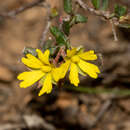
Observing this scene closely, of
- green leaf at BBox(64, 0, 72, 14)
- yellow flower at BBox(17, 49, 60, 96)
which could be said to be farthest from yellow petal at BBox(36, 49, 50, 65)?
green leaf at BBox(64, 0, 72, 14)

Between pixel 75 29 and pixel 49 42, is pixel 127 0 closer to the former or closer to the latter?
pixel 75 29

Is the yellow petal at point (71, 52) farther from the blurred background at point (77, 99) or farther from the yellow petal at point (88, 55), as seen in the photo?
the blurred background at point (77, 99)

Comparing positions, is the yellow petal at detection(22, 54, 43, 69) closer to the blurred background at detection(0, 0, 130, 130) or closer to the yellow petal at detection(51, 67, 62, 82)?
the yellow petal at detection(51, 67, 62, 82)

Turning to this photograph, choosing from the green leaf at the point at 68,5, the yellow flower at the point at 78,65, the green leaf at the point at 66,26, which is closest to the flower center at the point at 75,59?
the yellow flower at the point at 78,65

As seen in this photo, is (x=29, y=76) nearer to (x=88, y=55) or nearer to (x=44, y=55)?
(x=44, y=55)

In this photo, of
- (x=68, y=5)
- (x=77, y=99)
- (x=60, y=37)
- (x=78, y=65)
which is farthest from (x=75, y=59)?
→ (x=77, y=99)

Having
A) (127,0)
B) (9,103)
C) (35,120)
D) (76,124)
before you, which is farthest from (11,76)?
(127,0)
